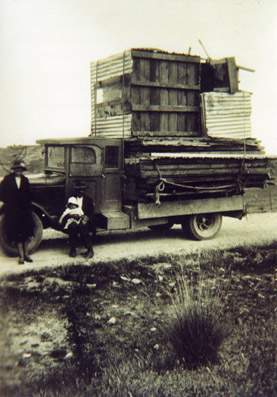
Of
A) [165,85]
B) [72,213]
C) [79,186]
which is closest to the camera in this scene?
[72,213]

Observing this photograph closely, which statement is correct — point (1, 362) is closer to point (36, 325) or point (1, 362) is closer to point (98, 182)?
point (36, 325)

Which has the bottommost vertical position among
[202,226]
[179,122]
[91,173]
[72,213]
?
[202,226]

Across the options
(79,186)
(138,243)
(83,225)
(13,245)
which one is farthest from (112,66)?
(13,245)

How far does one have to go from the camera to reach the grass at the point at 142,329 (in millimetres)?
3572

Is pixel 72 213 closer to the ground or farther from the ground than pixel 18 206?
closer to the ground

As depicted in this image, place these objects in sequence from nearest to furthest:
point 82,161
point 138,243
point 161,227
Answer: point 82,161 → point 138,243 → point 161,227

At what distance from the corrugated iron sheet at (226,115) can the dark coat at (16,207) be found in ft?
14.3

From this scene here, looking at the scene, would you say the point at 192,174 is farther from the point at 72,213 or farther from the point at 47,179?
the point at 47,179

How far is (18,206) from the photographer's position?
6836 mm

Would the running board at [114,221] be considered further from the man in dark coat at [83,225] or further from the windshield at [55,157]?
the windshield at [55,157]

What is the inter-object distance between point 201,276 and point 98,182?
3026mm

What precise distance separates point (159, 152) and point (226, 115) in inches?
85.3

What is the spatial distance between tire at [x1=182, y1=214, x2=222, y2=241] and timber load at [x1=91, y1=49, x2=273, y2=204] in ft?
1.75

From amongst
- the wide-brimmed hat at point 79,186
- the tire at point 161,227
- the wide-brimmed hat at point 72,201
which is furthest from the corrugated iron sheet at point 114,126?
the tire at point 161,227
